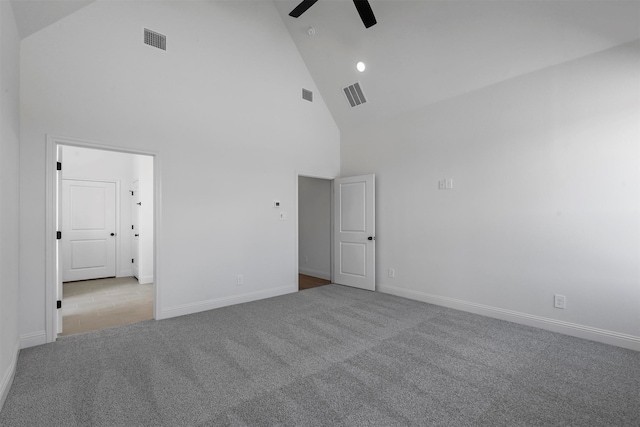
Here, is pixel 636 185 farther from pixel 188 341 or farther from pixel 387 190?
pixel 188 341

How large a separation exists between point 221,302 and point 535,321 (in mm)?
3845

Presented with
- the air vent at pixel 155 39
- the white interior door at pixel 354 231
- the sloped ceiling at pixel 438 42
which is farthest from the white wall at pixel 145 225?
the sloped ceiling at pixel 438 42

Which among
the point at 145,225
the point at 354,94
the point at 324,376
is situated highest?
the point at 354,94

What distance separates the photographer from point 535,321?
340cm

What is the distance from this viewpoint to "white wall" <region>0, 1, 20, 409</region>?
206 cm

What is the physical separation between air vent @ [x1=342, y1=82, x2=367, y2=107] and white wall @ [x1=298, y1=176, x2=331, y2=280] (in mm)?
1588

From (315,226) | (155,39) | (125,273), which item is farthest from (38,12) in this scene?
(125,273)

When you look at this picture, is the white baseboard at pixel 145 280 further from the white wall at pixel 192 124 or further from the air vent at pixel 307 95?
the air vent at pixel 307 95

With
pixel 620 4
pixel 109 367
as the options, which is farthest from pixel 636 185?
pixel 109 367

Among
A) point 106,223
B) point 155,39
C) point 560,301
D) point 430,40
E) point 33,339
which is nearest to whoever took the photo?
point 33,339

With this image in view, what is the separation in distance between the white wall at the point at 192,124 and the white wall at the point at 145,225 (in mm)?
2316

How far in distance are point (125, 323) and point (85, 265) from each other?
3.26 m

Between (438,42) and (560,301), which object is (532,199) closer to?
(560,301)

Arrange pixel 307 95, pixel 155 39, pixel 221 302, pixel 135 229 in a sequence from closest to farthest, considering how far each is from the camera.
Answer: pixel 155 39 → pixel 221 302 → pixel 307 95 → pixel 135 229
